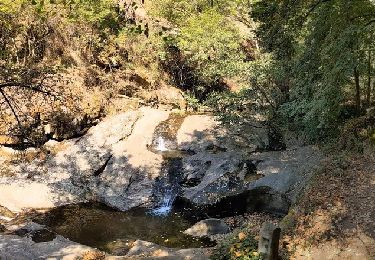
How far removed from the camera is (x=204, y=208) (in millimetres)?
13641

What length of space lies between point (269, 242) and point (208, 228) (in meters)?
4.77

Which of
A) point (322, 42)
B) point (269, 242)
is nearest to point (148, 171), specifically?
point (322, 42)

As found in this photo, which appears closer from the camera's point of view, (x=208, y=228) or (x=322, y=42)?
(x=322, y=42)

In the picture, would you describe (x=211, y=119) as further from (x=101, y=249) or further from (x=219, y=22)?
(x=101, y=249)

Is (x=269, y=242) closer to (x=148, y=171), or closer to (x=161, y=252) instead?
(x=161, y=252)

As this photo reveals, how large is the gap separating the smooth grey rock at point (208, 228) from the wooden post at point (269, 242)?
446 centimetres

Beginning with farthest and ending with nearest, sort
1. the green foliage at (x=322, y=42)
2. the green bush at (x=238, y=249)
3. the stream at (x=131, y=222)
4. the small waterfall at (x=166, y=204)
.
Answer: the small waterfall at (x=166, y=204) < the stream at (x=131, y=222) < the green foliage at (x=322, y=42) < the green bush at (x=238, y=249)

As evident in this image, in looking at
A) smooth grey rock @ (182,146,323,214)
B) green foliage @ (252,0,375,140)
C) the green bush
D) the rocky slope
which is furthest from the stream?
green foliage @ (252,0,375,140)

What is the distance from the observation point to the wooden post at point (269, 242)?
7672 mm

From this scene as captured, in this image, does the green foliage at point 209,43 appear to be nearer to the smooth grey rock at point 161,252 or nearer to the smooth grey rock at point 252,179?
the smooth grey rock at point 252,179

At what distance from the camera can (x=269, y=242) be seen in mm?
7684

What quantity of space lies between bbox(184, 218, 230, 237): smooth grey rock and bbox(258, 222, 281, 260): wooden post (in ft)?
14.6

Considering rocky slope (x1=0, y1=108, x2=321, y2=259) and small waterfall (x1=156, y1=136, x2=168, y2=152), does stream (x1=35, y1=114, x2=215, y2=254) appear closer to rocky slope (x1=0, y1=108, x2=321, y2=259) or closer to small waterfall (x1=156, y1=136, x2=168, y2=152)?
rocky slope (x1=0, y1=108, x2=321, y2=259)

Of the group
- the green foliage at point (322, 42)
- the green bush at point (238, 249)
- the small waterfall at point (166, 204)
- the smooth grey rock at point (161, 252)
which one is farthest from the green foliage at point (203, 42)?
the green bush at point (238, 249)
